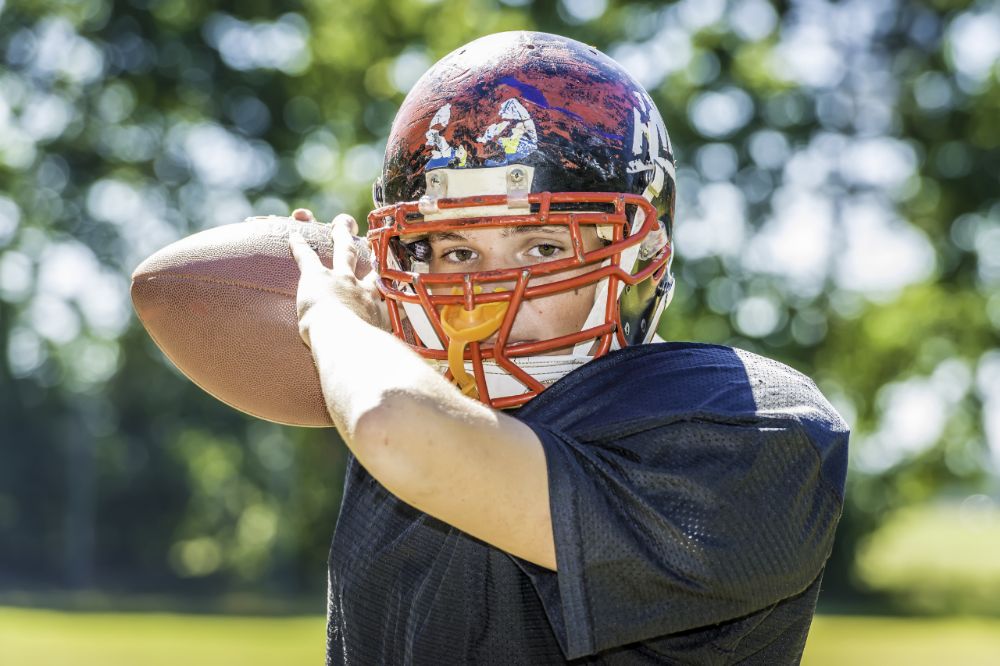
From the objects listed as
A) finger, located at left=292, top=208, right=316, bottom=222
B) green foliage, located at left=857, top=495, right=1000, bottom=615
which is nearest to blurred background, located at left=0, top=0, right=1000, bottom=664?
green foliage, located at left=857, top=495, right=1000, bottom=615

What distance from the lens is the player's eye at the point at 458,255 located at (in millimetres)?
1990

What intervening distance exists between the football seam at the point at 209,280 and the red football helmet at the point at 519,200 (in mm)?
316

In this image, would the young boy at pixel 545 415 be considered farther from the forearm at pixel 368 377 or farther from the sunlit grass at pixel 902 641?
the sunlit grass at pixel 902 641

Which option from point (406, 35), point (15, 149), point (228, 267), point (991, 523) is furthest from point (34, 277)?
point (991, 523)

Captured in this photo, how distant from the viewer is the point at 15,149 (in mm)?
18391

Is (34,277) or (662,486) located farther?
(34,277)

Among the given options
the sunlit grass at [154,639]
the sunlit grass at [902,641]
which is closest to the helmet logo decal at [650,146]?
the sunlit grass at [154,639]

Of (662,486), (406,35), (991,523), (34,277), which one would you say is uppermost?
(406,35)

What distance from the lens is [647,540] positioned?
1.53m

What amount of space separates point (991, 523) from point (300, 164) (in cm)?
2798

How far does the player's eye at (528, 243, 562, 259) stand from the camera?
1959 mm

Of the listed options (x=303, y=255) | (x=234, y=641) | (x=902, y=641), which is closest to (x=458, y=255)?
(x=303, y=255)

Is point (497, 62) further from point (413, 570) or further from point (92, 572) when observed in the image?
point (92, 572)

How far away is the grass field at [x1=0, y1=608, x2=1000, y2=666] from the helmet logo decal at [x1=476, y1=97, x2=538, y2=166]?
7.38 m
